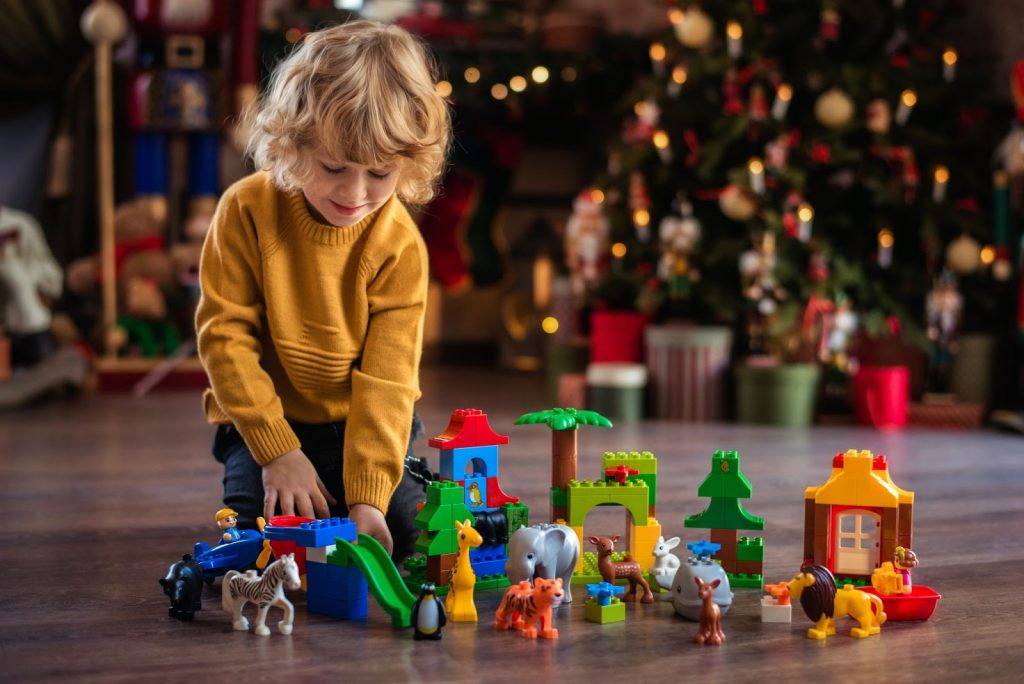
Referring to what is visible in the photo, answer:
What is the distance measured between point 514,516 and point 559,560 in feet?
0.37

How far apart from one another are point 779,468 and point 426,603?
1.45 m

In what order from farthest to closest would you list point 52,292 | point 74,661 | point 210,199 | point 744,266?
point 210,199 → point 52,292 → point 744,266 → point 74,661

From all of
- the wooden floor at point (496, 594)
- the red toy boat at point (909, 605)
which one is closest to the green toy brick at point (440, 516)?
the wooden floor at point (496, 594)

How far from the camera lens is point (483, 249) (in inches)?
200

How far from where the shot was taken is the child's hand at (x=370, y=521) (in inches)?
60.6

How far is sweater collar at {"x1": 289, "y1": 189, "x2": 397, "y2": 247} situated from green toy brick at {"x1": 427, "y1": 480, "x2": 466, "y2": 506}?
364mm

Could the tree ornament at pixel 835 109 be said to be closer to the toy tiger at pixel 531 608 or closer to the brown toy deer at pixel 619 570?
the brown toy deer at pixel 619 570

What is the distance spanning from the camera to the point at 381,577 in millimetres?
1393

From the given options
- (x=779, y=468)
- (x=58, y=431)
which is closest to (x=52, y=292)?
(x=58, y=431)

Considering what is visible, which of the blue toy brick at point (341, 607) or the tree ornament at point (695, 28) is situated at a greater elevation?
the tree ornament at point (695, 28)

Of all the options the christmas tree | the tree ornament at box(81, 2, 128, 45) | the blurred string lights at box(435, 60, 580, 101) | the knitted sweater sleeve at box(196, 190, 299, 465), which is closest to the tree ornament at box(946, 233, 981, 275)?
the christmas tree

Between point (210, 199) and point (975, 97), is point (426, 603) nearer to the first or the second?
point (975, 97)

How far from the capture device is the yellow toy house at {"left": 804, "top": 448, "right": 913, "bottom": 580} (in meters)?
1.46

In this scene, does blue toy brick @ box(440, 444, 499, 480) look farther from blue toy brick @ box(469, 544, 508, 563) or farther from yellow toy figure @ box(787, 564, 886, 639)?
yellow toy figure @ box(787, 564, 886, 639)
